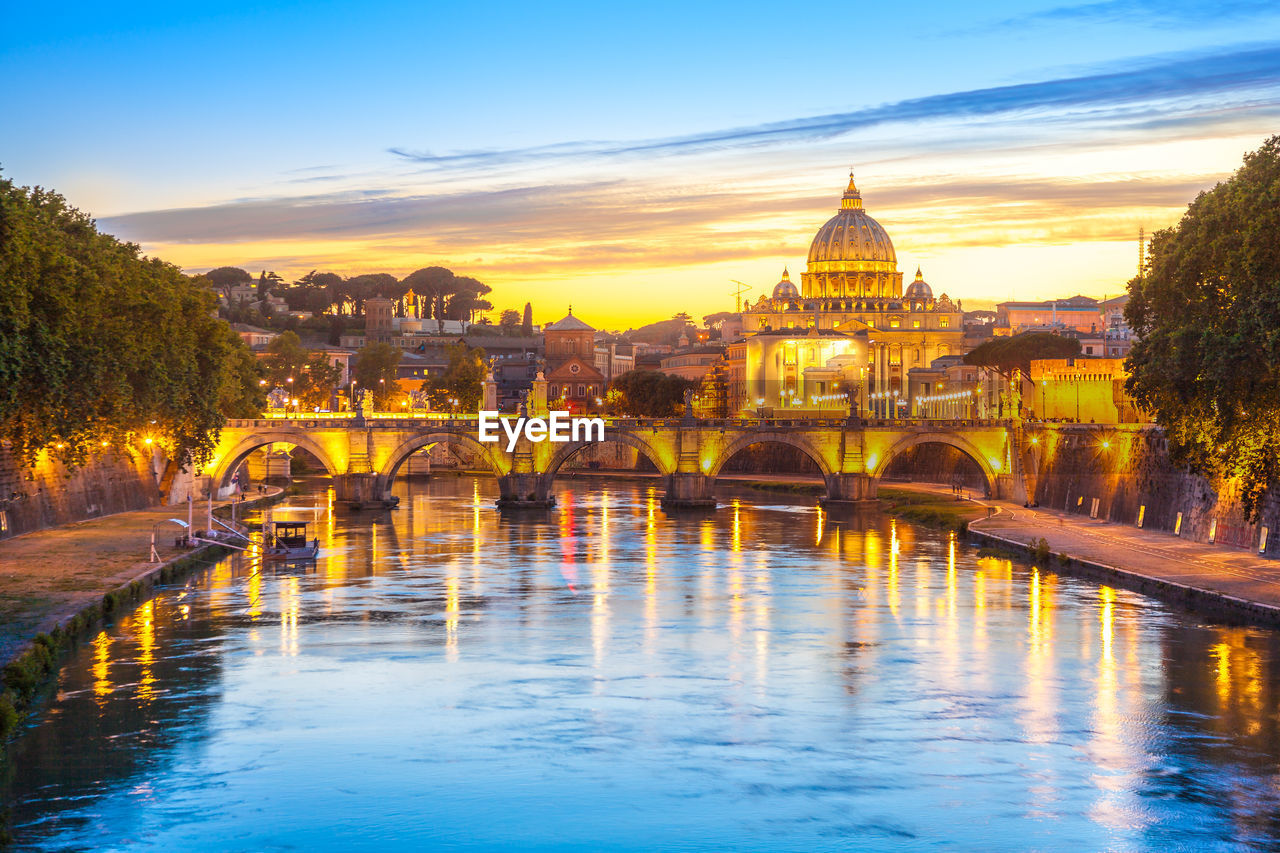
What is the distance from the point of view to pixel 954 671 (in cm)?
3806

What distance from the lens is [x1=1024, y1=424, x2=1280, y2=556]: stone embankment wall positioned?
5553 cm

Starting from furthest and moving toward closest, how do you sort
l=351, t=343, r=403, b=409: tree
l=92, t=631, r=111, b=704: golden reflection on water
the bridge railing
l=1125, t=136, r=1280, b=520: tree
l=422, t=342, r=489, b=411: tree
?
l=351, t=343, r=403, b=409: tree → l=422, t=342, r=489, b=411: tree → the bridge railing → l=1125, t=136, r=1280, b=520: tree → l=92, t=631, r=111, b=704: golden reflection on water

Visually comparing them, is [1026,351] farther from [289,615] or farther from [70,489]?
[289,615]

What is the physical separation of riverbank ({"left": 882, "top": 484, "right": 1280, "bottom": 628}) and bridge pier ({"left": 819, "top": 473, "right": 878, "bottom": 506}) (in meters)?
19.2

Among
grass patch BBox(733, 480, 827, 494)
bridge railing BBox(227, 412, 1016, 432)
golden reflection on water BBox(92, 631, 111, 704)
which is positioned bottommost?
golden reflection on water BBox(92, 631, 111, 704)

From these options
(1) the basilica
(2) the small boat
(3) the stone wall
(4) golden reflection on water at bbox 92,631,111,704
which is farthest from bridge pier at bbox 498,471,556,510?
(1) the basilica

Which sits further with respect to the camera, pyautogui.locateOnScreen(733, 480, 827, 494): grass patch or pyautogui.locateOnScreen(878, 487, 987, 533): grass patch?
pyautogui.locateOnScreen(733, 480, 827, 494): grass patch

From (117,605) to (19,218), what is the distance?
36.2ft

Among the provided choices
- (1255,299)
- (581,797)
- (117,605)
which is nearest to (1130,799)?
(581,797)

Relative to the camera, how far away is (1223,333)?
44875 mm

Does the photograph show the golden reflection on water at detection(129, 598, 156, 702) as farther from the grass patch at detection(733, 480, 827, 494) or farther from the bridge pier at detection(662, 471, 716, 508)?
the grass patch at detection(733, 480, 827, 494)

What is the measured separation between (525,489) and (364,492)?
9.70 m

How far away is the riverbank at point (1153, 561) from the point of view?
4250cm

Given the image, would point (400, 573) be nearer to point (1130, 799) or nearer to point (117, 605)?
point (117, 605)
